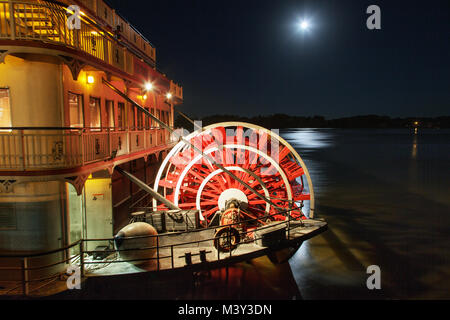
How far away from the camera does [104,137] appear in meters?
8.80

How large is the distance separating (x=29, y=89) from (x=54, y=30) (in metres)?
1.72

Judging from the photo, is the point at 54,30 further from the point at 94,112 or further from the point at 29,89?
the point at 94,112

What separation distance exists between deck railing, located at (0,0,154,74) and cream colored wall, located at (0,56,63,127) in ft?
1.83

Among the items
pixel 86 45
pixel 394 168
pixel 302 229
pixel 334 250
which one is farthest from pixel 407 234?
pixel 394 168

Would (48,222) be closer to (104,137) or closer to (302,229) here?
(104,137)

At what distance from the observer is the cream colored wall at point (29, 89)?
7.04m

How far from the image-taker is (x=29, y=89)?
23.2ft

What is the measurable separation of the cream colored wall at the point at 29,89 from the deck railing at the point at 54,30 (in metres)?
0.56

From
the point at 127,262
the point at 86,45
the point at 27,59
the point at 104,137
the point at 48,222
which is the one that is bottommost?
the point at 127,262

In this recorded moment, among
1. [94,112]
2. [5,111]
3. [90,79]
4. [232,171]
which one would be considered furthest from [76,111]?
[232,171]

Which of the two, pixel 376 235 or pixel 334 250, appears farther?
pixel 376 235

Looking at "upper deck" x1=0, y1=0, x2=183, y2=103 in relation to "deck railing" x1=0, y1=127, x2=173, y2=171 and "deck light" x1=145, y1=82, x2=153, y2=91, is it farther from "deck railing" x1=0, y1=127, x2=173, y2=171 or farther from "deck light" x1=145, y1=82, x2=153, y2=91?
"deck railing" x1=0, y1=127, x2=173, y2=171

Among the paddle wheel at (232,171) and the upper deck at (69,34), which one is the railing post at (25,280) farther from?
the paddle wheel at (232,171)

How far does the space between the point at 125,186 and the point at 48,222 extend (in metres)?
4.73
